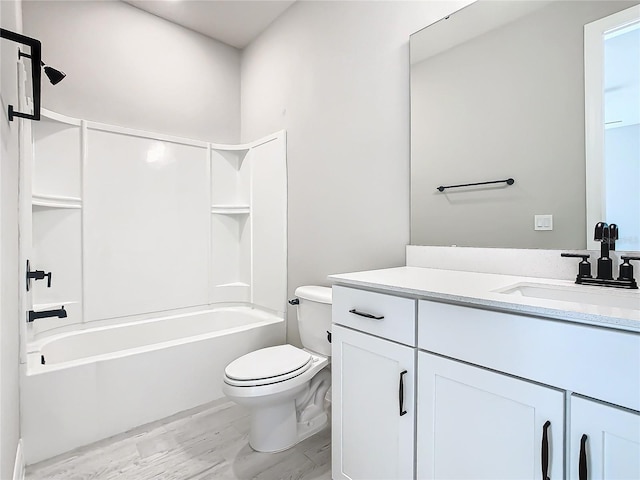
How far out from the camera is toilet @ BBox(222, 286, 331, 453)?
1.58 metres

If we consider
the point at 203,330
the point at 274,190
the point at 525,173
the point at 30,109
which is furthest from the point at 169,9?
the point at 525,173

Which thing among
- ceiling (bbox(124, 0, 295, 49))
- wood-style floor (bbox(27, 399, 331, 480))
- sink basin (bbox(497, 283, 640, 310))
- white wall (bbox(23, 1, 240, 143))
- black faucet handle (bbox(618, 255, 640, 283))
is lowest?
wood-style floor (bbox(27, 399, 331, 480))

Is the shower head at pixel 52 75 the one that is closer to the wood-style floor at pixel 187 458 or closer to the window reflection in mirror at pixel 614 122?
Answer: the wood-style floor at pixel 187 458

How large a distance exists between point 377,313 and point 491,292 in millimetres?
376

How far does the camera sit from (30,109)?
1880mm

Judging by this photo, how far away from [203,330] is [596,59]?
279cm

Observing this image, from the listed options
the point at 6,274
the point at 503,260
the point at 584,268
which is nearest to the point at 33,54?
the point at 6,274

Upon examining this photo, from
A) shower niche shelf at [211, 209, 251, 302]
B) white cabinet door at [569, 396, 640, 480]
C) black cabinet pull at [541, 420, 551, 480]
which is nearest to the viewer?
Answer: white cabinet door at [569, 396, 640, 480]

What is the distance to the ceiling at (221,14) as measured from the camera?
243 centimetres

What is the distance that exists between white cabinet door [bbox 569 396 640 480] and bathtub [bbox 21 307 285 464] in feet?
6.37

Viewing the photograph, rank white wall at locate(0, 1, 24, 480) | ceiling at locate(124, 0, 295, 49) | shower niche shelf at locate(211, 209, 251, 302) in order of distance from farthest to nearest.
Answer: shower niche shelf at locate(211, 209, 251, 302) → ceiling at locate(124, 0, 295, 49) → white wall at locate(0, 1, 24, 480)

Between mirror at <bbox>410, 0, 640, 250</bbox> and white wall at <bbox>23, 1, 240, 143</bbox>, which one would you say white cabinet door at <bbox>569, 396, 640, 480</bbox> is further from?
white wall at <bbox>23, 1, 240, 143</bbox>

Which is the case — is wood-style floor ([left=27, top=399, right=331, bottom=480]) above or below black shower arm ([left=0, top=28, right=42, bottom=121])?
below

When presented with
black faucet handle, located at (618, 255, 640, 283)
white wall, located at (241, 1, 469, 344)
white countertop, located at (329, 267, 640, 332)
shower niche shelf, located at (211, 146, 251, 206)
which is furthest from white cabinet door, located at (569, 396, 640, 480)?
shower niche shelf, located at (211, 146, 251, 206)
